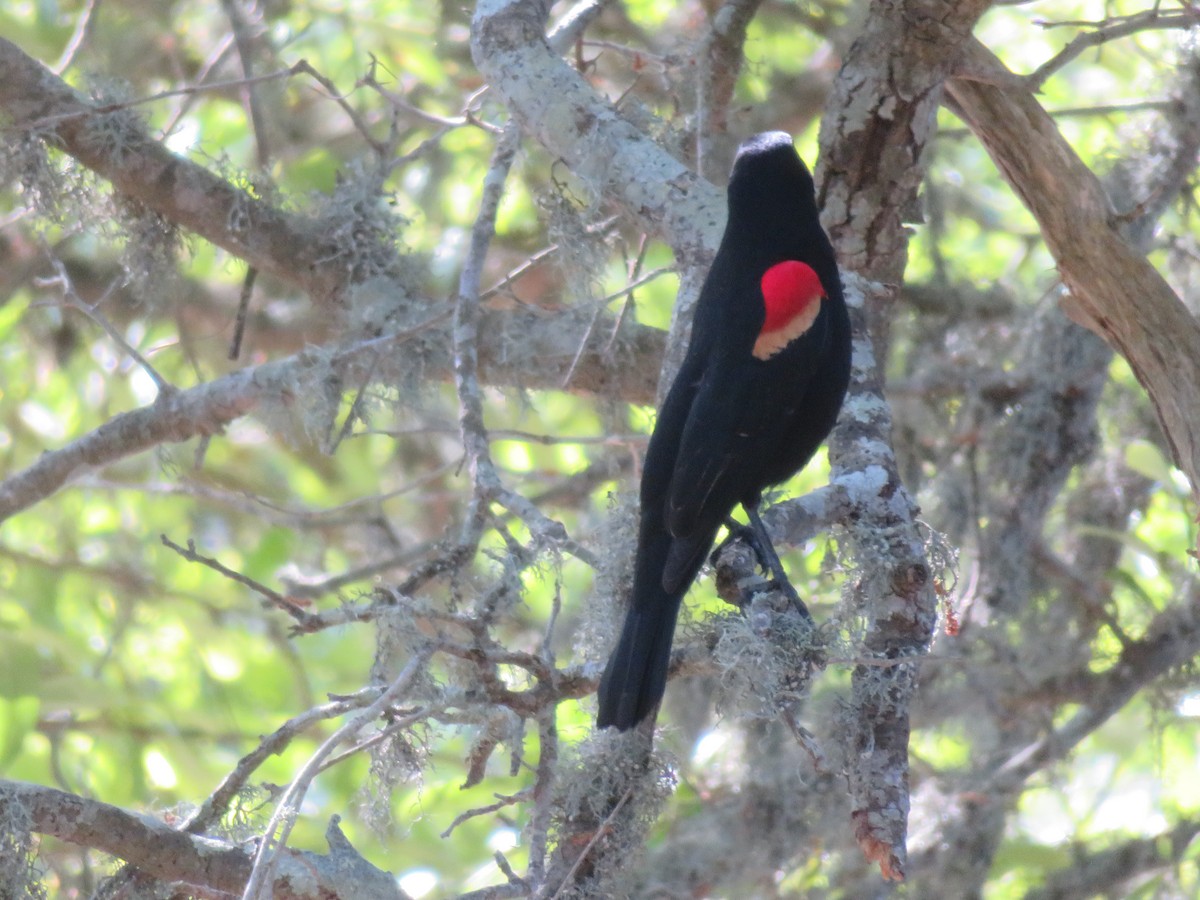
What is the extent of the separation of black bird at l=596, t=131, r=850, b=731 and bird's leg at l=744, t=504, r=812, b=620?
11 millimetres

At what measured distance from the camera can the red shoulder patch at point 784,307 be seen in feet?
9.21

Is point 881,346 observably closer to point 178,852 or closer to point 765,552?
point 765,552

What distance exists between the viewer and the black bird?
8.76 ft

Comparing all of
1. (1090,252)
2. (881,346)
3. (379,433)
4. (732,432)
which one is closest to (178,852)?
(379,433)

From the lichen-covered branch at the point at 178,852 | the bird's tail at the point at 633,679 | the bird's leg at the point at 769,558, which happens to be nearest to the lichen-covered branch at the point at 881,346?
the bird's leg at the point at 769,558

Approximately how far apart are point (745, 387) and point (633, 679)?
2.51ft

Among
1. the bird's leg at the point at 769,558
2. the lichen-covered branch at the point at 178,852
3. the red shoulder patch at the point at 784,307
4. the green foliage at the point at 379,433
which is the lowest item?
the lichen-covered branch at the point at 178,852

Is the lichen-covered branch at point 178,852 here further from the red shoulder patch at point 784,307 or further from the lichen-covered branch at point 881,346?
Result: the red shoulder patch at point 784,307

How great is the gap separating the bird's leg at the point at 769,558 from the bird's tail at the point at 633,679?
0.24 meters

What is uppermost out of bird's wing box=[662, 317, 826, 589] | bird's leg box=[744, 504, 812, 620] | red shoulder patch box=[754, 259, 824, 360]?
red shoulder patch box=[754, 259, 824, 360]

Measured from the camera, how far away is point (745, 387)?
2801 mm

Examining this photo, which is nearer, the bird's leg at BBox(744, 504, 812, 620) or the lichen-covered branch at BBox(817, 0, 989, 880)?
the lichen-covered branch at BBox(817, 0, 989, 880)

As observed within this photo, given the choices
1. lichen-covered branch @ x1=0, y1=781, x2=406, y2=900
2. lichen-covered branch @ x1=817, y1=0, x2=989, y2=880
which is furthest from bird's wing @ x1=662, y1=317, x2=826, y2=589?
lichen-covered branch @ x1=0, y1=781, x2=406, y2=900

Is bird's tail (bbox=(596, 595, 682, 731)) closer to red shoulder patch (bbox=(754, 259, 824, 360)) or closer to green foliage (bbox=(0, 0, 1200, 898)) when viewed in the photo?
green foliage (bbox=(0, 0, 1200, 898))
